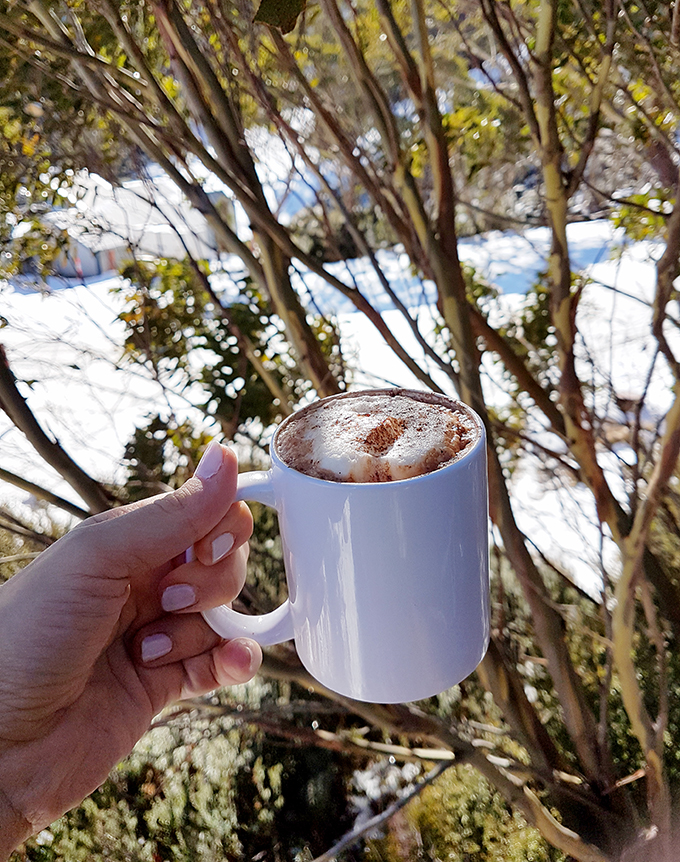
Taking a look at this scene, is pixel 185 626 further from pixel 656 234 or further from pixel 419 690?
pixel 656 234

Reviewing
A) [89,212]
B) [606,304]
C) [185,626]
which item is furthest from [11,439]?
[606,304]

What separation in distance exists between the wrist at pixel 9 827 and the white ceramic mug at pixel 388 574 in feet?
1.03

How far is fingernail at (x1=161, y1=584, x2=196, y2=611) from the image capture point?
2.13 feet

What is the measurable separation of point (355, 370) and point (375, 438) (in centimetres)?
74

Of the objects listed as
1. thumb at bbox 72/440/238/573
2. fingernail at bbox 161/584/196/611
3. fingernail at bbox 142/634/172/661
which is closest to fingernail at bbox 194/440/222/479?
thumb at bbox 72/440/238/573

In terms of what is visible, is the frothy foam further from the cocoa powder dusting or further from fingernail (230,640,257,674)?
fingernail (230,640,257,674)

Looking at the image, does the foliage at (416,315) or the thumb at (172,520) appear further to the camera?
the foliage at (416,315)

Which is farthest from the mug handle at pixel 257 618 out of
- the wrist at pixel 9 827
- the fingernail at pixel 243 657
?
the wrist at pixel 9 827

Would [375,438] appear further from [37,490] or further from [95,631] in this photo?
[37,490]

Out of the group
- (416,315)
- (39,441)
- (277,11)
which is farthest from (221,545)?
(416,315)

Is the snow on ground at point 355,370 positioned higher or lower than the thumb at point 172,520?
lower

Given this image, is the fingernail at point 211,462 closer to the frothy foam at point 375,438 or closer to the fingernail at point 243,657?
the frothy foam at point 375,438

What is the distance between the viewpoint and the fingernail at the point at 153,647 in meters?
0.73

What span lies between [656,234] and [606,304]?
5.36ft
